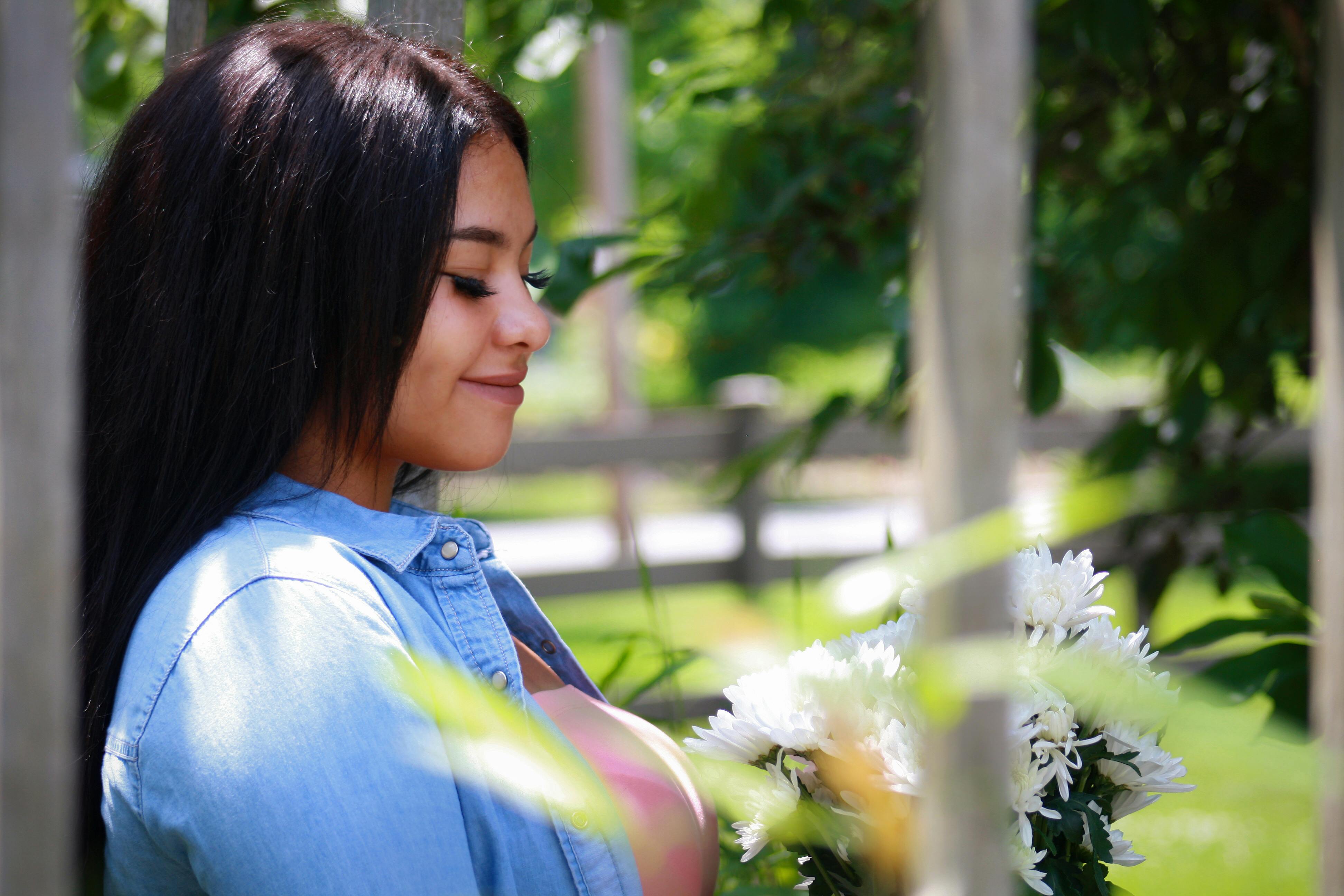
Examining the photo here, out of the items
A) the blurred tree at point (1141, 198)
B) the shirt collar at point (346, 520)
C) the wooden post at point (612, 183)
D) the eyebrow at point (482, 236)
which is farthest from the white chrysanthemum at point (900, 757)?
the wooden post at point (612, 183)

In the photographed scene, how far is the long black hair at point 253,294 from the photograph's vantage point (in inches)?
39.4

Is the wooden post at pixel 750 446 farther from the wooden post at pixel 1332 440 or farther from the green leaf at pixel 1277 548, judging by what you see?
the wooden post at pixel 1332 440

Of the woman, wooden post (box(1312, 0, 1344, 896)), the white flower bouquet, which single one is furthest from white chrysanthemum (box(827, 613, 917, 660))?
wooden post (box(1312, 0, 1344, 896))

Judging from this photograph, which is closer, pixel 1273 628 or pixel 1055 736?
pixel 1055 736

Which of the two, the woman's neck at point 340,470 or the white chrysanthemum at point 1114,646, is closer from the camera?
the white chrysanthemum at point 1114,646

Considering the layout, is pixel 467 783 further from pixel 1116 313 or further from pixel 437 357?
pixel 1116 313

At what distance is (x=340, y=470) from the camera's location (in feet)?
3.52

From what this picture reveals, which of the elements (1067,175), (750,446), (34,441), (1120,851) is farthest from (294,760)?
(750,446)

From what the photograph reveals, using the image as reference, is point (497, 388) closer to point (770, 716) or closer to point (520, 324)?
point (520, 324)

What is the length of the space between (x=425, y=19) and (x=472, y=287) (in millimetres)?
422

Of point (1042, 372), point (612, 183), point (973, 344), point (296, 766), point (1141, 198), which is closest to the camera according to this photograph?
point (973, 344)

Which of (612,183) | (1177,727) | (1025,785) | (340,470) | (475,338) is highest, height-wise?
(612,183)

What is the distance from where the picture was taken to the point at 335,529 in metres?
1.01

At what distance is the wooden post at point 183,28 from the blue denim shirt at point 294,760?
698 mm
